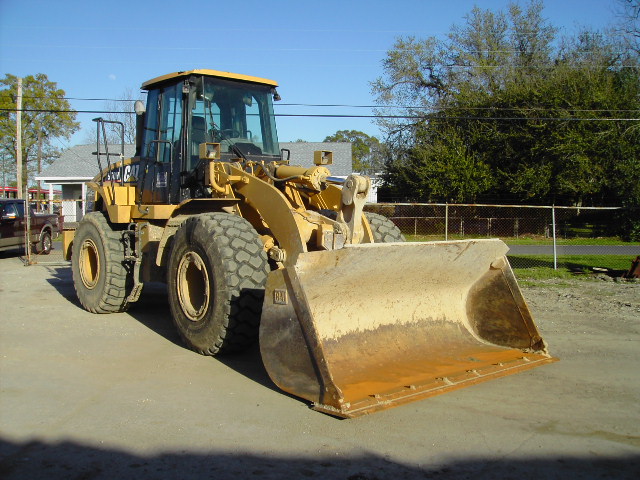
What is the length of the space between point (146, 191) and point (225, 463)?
549 cm

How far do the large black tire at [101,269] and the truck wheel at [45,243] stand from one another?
1145cm

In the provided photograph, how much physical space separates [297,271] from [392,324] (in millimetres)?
1454

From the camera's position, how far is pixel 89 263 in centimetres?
965

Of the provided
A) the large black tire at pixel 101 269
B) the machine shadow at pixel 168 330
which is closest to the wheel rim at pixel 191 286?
the machine shadow at pixel 168 330

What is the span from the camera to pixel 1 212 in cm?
1822

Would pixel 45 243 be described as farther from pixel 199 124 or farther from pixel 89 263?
pixel 199 124

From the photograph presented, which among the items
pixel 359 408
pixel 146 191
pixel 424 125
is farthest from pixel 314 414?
pixel 424 125

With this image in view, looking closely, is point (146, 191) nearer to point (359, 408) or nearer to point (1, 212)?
point (359, 408)

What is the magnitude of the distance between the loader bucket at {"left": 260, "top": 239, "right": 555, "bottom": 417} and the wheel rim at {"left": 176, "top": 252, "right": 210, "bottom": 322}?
61.2 inches

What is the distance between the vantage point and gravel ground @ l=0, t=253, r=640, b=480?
3963 millimetres

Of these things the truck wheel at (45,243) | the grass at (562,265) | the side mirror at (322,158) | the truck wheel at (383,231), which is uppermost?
the side mirror at (322,158)

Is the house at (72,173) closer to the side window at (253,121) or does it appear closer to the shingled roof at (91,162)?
the shingled roof at (91,162)

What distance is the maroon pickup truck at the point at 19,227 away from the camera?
60.0 feet

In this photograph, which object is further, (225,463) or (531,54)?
(531,54)
